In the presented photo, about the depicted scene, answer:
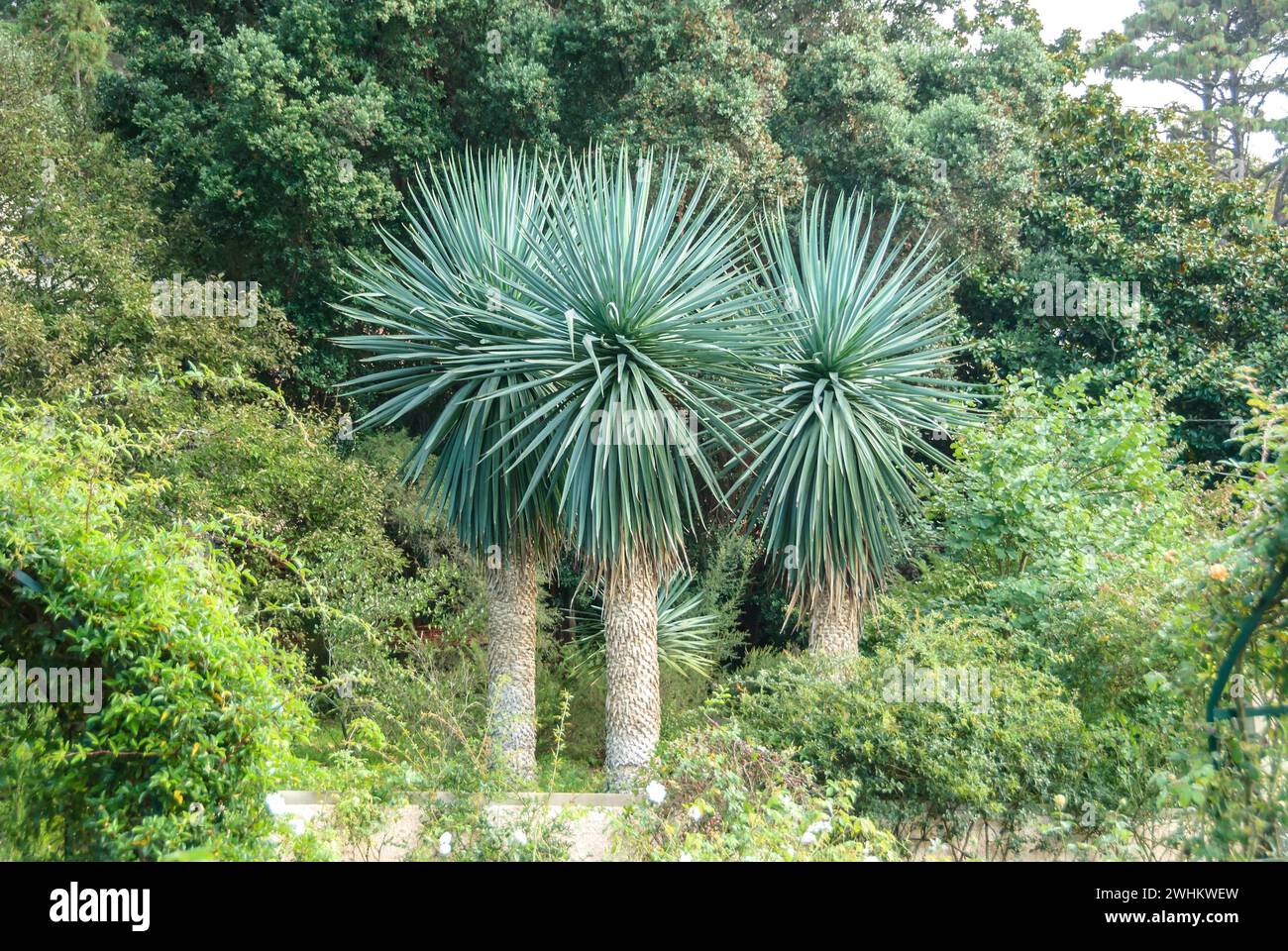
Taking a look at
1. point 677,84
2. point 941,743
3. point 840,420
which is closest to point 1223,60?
point 677,84

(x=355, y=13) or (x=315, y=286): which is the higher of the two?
(x=355, y=13)

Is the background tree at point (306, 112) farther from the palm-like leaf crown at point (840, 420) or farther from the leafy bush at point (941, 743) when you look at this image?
the leafy bush at point (941, 743)

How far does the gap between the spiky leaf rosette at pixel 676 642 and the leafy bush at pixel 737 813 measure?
19.0 ft

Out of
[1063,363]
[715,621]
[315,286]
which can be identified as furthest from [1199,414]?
[315,286]

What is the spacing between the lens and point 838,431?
400 inches

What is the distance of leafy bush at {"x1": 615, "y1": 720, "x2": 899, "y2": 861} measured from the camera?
5.34 metres

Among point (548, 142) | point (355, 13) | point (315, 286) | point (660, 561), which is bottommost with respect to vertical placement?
point (660, 561)

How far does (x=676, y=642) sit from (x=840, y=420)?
3.74 m

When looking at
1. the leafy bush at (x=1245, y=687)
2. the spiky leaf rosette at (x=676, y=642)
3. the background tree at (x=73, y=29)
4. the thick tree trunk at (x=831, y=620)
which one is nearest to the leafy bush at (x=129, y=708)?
the leafy bush at (x=1245, y=687)

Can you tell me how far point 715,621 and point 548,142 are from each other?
6.24 m

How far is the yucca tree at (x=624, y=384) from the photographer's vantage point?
30.9ft

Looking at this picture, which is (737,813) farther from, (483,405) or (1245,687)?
(483,405)

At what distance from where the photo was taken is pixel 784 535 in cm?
1049
